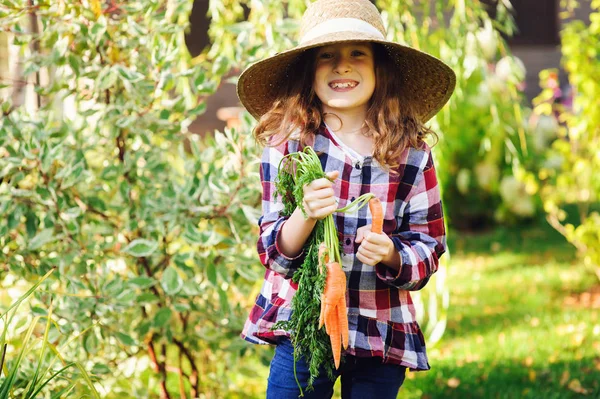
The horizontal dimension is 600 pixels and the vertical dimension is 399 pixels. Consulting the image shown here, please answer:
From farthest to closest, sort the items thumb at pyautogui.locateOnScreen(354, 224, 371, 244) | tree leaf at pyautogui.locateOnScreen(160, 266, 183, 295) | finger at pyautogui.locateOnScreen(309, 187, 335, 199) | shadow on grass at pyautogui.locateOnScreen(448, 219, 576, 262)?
shadow on grass at pyautogui.locateOnScreen(448, 219, 576, 262)
tree leaf at pyautogui.locateOnScreen(160, 266, 183, 295)
thumb at pyautogui.locateOnScreen(354, 224, 371, 244)
finger at pyautogui.locateOnScreen(309, 187, 335, 199)

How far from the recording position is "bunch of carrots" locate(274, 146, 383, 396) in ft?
5.45

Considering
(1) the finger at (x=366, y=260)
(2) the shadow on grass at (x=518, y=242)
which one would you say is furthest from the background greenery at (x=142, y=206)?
(2) the shadow on grass at (x=518, y=242)

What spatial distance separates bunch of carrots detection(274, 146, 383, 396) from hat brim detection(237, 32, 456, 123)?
300 millimetres

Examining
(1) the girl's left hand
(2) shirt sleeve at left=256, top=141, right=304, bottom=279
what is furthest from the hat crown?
(1) the girl's left hand

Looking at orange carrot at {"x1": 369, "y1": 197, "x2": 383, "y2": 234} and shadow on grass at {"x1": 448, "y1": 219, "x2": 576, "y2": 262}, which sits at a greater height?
orange carrot at {"x1": 369, "y1": 197, "x2": 383, "y2": 234}

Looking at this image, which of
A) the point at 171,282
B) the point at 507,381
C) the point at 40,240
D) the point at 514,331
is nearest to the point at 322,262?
the point at 171,282

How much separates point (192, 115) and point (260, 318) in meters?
1.09

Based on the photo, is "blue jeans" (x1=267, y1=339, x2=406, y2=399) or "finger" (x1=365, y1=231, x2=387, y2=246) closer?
"finger" (x1=365, y1=231, x2=387, y2=246)

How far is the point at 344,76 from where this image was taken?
1854mm

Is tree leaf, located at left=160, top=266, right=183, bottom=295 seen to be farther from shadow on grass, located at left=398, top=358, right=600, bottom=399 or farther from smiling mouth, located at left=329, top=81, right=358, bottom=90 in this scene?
shadow on grass, located at left=398, top=358, right=600, bottom=399

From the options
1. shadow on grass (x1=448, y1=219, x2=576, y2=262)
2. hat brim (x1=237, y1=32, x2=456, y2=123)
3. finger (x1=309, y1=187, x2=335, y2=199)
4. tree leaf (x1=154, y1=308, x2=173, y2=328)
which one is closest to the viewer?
finger (x1=309, y1=187, x2=335, y2=199)

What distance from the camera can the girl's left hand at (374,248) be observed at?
5.46ft

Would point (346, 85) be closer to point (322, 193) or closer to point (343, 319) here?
point (322, 193)

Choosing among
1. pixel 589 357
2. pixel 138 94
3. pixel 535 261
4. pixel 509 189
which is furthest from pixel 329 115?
pixel 509 189
